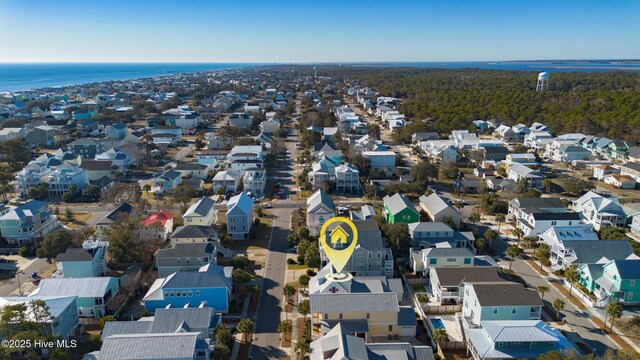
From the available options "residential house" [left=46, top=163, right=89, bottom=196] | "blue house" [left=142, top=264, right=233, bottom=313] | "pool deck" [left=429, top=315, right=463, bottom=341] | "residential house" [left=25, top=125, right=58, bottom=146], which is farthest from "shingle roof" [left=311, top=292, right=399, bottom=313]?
"residential house" [left=25, top=125, right=58, bottom=146]

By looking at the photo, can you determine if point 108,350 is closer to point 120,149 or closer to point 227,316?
point 227,316

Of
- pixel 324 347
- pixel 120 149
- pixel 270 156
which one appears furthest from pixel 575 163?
pixel 120 149

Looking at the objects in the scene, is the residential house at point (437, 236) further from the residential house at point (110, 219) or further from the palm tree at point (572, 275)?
the residential house at point (110, 219)

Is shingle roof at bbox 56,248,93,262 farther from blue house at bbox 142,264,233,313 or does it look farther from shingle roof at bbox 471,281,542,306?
shingle roof at bbox 471,281,542,306

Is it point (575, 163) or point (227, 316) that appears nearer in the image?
point (227, 316)

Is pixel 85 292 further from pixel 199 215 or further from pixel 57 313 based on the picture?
pixel 199 215
